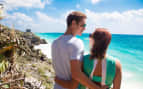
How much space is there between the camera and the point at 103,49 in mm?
1465

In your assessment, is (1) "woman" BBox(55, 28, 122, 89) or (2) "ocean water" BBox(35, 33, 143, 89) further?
(2) "ocean water" BBox(35, 33, 143, 89)

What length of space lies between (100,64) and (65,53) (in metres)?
0.35

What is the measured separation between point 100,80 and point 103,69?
0.12 meters

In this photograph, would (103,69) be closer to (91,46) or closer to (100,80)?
(100,80)

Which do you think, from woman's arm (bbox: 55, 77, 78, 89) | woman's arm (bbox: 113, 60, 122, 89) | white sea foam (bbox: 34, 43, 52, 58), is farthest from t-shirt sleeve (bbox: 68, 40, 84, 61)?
white sea foam (bbox: 34, 43, 52, 58)

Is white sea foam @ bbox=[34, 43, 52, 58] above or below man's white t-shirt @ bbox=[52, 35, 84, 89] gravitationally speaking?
below

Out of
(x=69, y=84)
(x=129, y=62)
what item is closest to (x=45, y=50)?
(x=129, y=62)

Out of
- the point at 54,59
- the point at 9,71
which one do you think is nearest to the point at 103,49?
the point at 54,59

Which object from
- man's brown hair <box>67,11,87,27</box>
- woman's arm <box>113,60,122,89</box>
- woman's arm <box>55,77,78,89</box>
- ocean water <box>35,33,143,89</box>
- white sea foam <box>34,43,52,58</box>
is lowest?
ocean water <box>35,33,143,89</box>

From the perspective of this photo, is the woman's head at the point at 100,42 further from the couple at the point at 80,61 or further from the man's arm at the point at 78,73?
the man's arm at the point at 78,73

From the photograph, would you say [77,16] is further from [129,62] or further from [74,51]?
[129,62]

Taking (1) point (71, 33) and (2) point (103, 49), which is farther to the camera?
(1) point (71, 33)

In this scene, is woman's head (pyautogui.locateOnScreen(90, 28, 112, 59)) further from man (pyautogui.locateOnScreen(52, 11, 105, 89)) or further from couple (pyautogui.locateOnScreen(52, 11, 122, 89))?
man (pyautogui.locateOnScreen(52, 11, 105, 89))

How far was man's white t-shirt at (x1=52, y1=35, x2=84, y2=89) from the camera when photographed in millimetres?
1420
